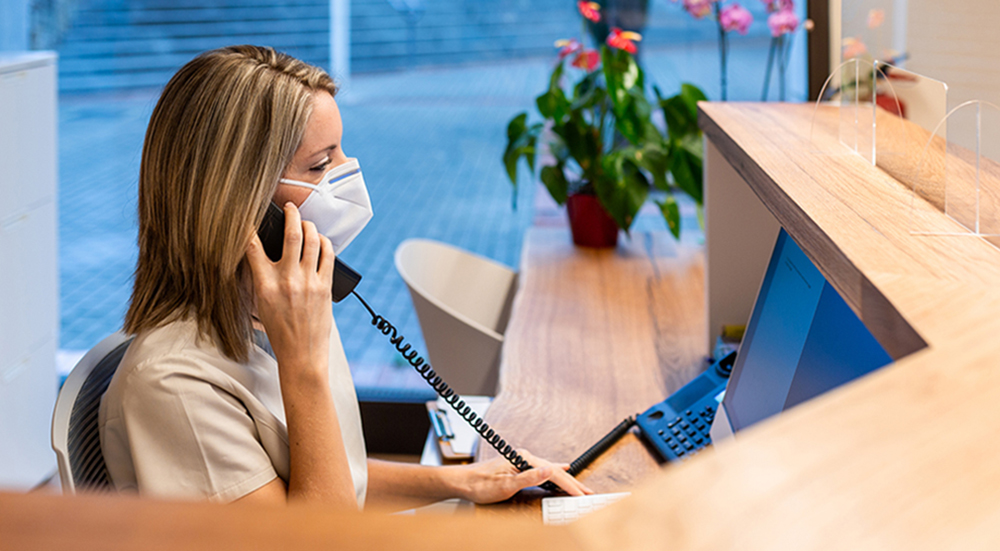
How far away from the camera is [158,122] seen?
3.59ft

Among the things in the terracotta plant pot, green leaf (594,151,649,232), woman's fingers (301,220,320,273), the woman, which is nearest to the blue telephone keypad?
the woman

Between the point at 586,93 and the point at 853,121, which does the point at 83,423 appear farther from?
the point at 586,93

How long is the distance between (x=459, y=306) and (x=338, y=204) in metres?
1.35

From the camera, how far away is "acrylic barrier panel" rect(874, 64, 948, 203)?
90cm

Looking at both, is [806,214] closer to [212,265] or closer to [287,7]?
[212,265]

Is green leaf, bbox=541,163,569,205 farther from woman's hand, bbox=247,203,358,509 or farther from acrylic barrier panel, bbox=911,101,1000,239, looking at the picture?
acrylic barrier panel, bbox=911,101,1000,239

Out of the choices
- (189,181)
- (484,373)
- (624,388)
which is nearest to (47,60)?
(484,373)

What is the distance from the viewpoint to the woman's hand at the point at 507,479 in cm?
128

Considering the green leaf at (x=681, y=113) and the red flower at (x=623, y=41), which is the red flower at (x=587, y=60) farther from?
the green leaf at (x=681, y=113)

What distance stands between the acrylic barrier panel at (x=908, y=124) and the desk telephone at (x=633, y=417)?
553mm

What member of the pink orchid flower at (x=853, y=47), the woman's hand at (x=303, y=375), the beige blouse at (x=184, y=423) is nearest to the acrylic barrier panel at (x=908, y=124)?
the pink orchid flower at (x=853, y=47)

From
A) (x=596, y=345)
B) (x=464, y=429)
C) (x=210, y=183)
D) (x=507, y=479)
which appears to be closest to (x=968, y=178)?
(x=507, y=479)

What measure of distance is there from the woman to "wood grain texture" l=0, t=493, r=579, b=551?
792mm

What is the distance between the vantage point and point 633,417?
1.51 metres
